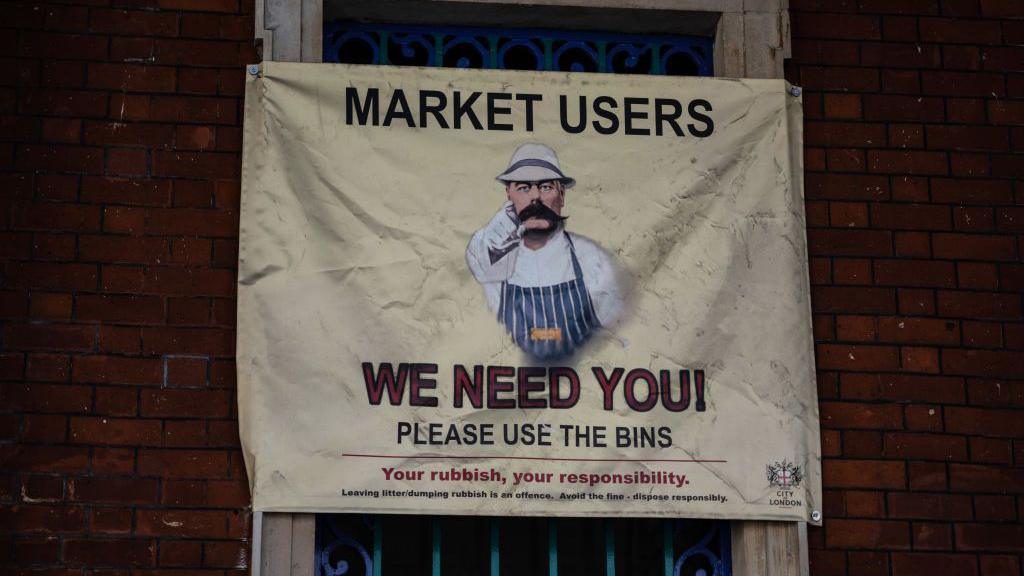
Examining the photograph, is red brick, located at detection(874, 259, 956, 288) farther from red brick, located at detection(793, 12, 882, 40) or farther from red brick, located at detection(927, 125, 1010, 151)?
red brick, located at detection(793, 12, 882, 40)

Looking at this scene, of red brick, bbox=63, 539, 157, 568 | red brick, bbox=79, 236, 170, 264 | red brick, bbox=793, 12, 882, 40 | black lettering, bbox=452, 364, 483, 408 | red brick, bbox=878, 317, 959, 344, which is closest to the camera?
red brick, bbox=63, 539, 157, 568

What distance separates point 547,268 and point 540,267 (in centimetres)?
3

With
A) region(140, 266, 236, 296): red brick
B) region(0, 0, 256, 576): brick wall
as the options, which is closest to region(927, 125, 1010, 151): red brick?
region(0, 0, 256, 576): brick wall

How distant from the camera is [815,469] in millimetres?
6105

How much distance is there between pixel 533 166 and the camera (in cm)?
634

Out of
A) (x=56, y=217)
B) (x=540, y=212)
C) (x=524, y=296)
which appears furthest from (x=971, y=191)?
(x=56, y=217)

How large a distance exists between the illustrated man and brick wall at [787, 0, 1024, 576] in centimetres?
94

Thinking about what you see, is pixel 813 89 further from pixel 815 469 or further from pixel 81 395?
pixel 81 395

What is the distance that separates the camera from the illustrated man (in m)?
6.14

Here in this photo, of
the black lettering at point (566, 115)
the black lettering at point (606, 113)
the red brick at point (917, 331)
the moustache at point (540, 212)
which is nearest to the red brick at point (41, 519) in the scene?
the moustache at point (540, 212)

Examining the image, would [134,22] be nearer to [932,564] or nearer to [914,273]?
[914,273]

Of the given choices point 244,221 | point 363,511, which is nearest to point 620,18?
point 244,221

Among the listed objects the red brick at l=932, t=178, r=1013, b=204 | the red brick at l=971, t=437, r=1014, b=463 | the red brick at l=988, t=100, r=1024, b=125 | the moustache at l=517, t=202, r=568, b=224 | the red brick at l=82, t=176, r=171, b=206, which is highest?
the red brick at l=988, t=100, r=1024, b=125

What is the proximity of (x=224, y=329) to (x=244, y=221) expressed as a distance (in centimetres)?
43
